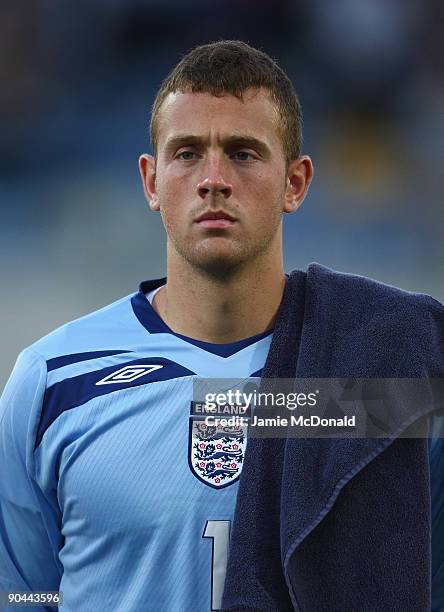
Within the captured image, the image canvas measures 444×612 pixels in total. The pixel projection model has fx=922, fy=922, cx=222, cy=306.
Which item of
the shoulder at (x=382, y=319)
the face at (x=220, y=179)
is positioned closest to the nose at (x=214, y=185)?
the face at (x=220, y=179)

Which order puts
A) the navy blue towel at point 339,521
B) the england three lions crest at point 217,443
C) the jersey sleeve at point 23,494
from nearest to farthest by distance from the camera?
1. the navy blue towel at point 339,521
2. the england three lions crest at point 217,443
3. the jersey sleeve at point 23,494

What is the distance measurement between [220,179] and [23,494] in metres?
0.66

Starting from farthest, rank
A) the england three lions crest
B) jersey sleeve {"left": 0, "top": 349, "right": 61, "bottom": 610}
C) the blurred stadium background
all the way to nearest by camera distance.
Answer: the blurred stadium background → jersey sleeve {"left": 0, "top": 349, "right": 61, "bottom": 610} → the england three lions crest

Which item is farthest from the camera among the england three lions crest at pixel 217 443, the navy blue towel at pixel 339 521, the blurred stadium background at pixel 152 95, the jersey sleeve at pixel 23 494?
the blurred stadium background at pixel 152 95

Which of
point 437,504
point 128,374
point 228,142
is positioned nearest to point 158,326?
point 128,374

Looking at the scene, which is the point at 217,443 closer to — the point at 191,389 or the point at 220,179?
the point at 191,389

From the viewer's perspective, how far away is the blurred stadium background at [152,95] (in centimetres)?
403

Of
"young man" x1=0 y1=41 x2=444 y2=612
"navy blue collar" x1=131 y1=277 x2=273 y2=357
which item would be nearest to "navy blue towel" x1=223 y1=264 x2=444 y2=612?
"young man" x1=0 y1=41 x2=444 y2=612

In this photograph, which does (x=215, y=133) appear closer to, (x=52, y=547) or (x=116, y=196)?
(x=52, y=547)

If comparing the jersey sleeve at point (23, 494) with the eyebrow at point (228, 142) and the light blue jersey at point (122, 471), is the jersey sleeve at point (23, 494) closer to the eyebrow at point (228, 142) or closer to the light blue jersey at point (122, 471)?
the light blue jersey at point (122, 471)

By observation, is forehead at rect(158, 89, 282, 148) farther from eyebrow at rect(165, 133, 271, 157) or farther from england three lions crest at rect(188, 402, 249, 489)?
england three lions crest at rect(188, 402, 249, 489)

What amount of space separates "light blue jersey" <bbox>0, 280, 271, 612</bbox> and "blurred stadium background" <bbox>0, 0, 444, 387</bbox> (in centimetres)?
232

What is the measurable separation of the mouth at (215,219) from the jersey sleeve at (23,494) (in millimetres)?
393

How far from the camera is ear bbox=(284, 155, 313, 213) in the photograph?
5.57ft
